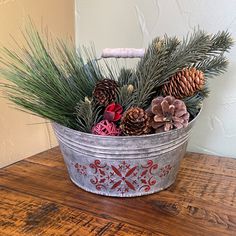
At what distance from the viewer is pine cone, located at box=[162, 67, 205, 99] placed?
Result: 542mm

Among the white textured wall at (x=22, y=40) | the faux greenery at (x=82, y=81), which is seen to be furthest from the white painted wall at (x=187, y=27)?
the faux greenery at (x=82, y=81)

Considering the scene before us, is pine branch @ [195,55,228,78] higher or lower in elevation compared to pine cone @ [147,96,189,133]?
higher

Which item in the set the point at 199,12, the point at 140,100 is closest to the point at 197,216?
the point at 140,100

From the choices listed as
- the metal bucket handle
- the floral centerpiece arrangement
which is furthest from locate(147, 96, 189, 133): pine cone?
the metal bucket handle

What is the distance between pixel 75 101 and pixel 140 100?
108 millimetres

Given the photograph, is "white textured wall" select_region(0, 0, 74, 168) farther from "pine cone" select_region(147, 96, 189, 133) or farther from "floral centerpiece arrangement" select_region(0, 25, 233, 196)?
"pine cone" select_region(147, 96, 189, 133)

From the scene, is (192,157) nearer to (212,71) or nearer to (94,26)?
(212,71)

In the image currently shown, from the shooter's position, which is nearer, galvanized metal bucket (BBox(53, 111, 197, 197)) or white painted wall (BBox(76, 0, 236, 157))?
galvanized metal bucket (BBox(53, 111, 197, 197))

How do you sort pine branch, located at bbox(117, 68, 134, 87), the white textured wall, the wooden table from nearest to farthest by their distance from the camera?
the wooden table, pine branch, located at bbox(117, 68, 134, 87), the white textured wall

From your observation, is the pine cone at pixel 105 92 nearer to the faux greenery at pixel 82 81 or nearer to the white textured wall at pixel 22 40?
the faux greenery at pixel 82 81

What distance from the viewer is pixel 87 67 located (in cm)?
60

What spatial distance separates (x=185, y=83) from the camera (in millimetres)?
542

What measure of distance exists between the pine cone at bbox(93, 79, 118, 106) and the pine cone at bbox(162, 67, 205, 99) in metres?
0.09

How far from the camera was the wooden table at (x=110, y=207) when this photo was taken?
1.50ft
